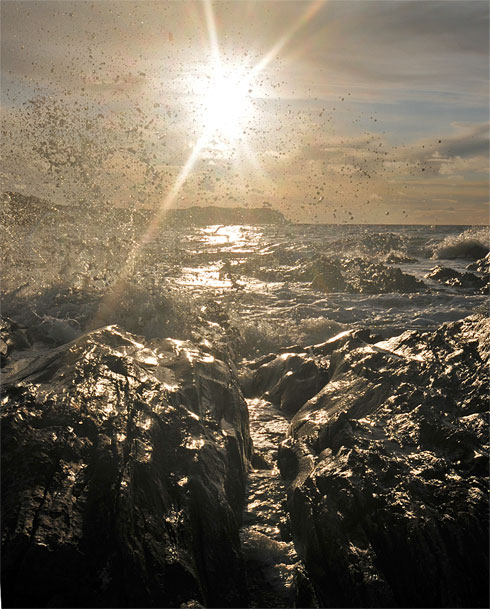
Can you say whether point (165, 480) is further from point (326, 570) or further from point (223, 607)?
point (326, 570)

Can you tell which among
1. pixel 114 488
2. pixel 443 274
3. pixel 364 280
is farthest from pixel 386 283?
pixel 114 488

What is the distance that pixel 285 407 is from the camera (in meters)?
6.89

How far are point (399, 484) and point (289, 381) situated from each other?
3.65 meters

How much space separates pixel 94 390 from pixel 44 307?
831 cm

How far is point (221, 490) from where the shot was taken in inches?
152

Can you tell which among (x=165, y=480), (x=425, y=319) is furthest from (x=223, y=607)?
(x=425, y=319)

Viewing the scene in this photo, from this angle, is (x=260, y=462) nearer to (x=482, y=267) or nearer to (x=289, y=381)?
(x=289, y=381)

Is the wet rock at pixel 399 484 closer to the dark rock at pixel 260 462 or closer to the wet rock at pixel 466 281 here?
the dark rock at pixel 260 462

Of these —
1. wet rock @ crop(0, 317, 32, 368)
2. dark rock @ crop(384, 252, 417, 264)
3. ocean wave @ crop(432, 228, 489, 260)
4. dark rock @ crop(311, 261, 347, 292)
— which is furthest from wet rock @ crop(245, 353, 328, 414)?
ocean wave @ crop(432, 228, 489, 260)

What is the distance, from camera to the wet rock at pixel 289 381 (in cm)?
691

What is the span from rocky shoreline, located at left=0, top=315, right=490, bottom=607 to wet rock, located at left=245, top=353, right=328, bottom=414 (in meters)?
1.40

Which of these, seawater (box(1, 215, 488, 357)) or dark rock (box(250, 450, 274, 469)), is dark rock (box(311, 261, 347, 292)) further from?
dark rock (box(250, 450, 274, 469))

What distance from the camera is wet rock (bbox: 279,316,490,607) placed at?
3.10 meters

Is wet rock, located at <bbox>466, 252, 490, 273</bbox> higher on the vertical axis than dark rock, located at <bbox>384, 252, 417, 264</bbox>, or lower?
lower
